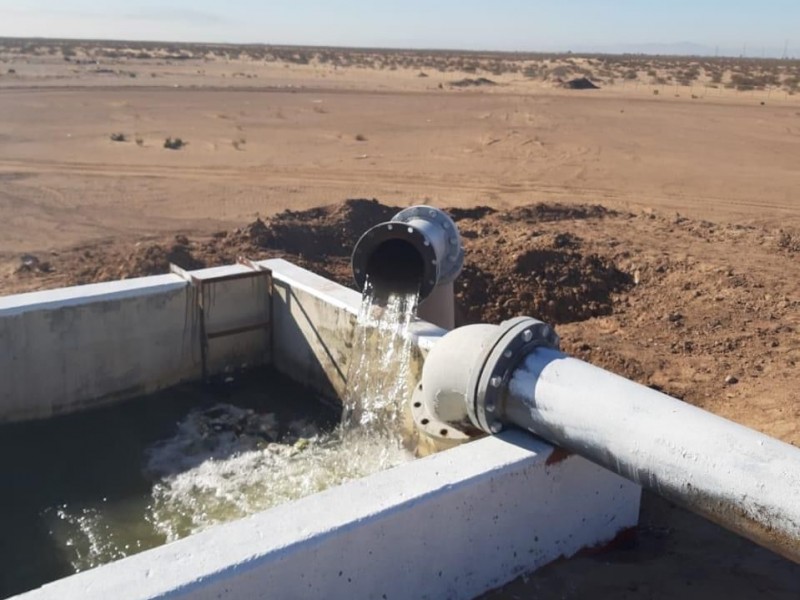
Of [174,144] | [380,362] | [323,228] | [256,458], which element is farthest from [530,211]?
[174,144]

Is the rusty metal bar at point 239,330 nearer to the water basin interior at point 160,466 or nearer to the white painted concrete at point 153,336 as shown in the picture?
the white painted concrete at point 153,336

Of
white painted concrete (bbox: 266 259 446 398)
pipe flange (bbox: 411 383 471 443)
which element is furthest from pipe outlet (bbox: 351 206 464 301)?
pipe flange (bbox: 411 383 471 443)

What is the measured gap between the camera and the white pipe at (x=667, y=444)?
3.37m

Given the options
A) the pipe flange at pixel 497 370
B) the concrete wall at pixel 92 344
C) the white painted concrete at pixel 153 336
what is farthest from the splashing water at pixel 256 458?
the pipe flange at pixel 497 370

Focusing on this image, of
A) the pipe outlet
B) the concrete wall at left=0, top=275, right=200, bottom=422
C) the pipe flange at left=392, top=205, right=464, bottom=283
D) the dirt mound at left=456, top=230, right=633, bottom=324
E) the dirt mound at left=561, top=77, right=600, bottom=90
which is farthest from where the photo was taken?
the dirt mound at left=561, top=77, right=600, bottom=90

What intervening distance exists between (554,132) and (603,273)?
1612cm

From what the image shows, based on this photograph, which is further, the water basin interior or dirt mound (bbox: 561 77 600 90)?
dirt mound (bbox: 561 77 600 90)

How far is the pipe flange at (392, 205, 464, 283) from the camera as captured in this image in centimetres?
689

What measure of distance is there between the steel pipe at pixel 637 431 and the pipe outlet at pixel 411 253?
1.56 metres

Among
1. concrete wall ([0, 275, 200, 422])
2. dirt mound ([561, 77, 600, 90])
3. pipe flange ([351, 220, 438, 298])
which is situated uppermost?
dirt mound ([561, 77, 600, 90])

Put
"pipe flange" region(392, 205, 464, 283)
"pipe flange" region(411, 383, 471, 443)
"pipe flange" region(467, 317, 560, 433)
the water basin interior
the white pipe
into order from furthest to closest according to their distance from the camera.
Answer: "pipe flange" region(392, 205, 464, 283)
the water basin interior
"pipe flange" region(411, 383, 471, 443)
"pipe flange" region(467, 317, 560, 433)
the white pipe

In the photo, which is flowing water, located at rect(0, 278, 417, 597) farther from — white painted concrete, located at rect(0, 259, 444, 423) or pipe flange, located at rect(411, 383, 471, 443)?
pipe flange, located at rect(411, 383, 471, 443)

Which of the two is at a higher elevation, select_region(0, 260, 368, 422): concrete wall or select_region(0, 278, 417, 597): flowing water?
select_region(0, 260, 368, 422): concrete wall

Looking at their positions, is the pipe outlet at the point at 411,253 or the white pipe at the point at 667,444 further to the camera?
the pipe outlet at the point at 411,253
